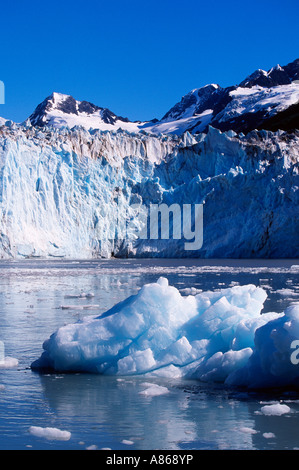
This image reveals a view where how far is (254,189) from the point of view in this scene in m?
34.2

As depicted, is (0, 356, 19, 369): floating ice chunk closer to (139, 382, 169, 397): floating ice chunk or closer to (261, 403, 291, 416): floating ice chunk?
(139, 382, 169, 397): floating ice chunk

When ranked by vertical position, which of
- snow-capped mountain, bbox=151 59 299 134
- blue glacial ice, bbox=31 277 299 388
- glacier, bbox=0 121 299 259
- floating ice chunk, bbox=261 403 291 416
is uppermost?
snow-capped mountain, bbox=151 59 299 134

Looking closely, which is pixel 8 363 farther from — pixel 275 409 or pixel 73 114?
pixel 73 114

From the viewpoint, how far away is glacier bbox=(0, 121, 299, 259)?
33.1m

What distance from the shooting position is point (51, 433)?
3.66 meters

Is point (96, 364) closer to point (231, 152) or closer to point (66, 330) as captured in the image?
point (66, 330)

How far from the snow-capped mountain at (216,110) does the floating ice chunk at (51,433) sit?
59216 millimetres

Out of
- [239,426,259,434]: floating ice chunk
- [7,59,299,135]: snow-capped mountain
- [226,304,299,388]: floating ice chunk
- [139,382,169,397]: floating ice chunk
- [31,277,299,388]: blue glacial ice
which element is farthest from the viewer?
[7,59,299,135]: snow-capped mountain

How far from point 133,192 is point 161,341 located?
32.5 metres

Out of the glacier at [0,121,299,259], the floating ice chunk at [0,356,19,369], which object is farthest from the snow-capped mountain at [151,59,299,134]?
the floating ice chunk at [0,356,19,369]

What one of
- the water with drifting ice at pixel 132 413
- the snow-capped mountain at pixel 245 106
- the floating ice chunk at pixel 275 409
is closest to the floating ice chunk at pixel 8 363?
the water with drifting ice at pixel 132 413

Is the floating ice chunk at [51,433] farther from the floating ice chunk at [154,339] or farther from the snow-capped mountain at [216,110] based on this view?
the snow-capped mountain at [216,110]

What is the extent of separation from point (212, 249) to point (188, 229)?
2.08 m

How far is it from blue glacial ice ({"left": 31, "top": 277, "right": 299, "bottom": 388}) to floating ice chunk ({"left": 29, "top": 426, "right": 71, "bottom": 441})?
188cm
